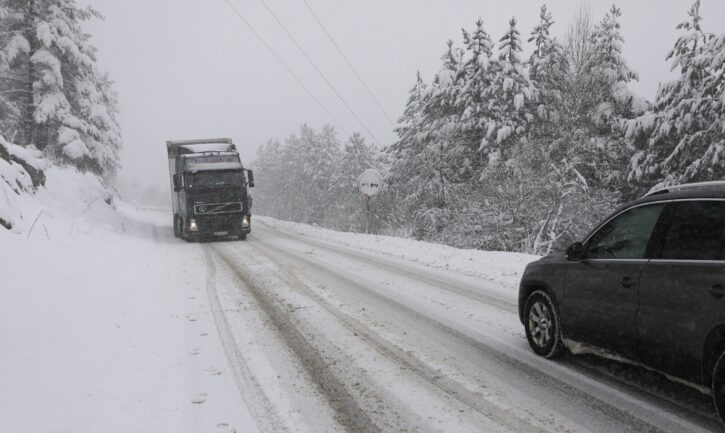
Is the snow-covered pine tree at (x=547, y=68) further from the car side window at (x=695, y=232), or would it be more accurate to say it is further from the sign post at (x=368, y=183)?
the car side window at (x=695, y=232)

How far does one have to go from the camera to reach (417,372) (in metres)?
4.70

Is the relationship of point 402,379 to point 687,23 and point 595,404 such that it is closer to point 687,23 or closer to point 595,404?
point 595,404

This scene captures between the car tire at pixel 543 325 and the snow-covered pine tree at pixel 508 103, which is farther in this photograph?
the snow-covered pine tree at pixel 508 103

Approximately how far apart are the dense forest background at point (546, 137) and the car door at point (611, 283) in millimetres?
10945

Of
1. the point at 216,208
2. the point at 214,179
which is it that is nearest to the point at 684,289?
the point at 216,208

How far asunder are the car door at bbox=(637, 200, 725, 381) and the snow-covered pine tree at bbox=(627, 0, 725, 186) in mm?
12033

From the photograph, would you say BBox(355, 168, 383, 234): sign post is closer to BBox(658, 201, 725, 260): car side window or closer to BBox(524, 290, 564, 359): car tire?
BBox(524, 290, 564, 359): car tire

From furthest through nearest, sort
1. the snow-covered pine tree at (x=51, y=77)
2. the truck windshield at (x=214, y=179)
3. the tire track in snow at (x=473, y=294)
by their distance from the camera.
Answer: the snow-covered pine tree at (x=51, y=77) → the truck windshield at (x=214, y=179) → the tire track in snow at (x=473, y=294)

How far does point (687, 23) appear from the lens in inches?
632

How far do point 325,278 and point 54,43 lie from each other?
18.0m

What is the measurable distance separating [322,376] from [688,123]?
15.6m

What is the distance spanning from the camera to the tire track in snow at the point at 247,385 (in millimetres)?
3660

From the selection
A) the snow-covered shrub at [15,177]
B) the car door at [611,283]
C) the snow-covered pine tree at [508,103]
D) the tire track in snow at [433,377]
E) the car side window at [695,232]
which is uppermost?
the snow-covered pine tree at [508,103]

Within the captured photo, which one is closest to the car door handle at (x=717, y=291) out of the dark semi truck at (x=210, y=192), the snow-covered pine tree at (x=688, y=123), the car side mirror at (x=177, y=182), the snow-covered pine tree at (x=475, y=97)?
the snow-covered pine tree at (x=688, y=123)
